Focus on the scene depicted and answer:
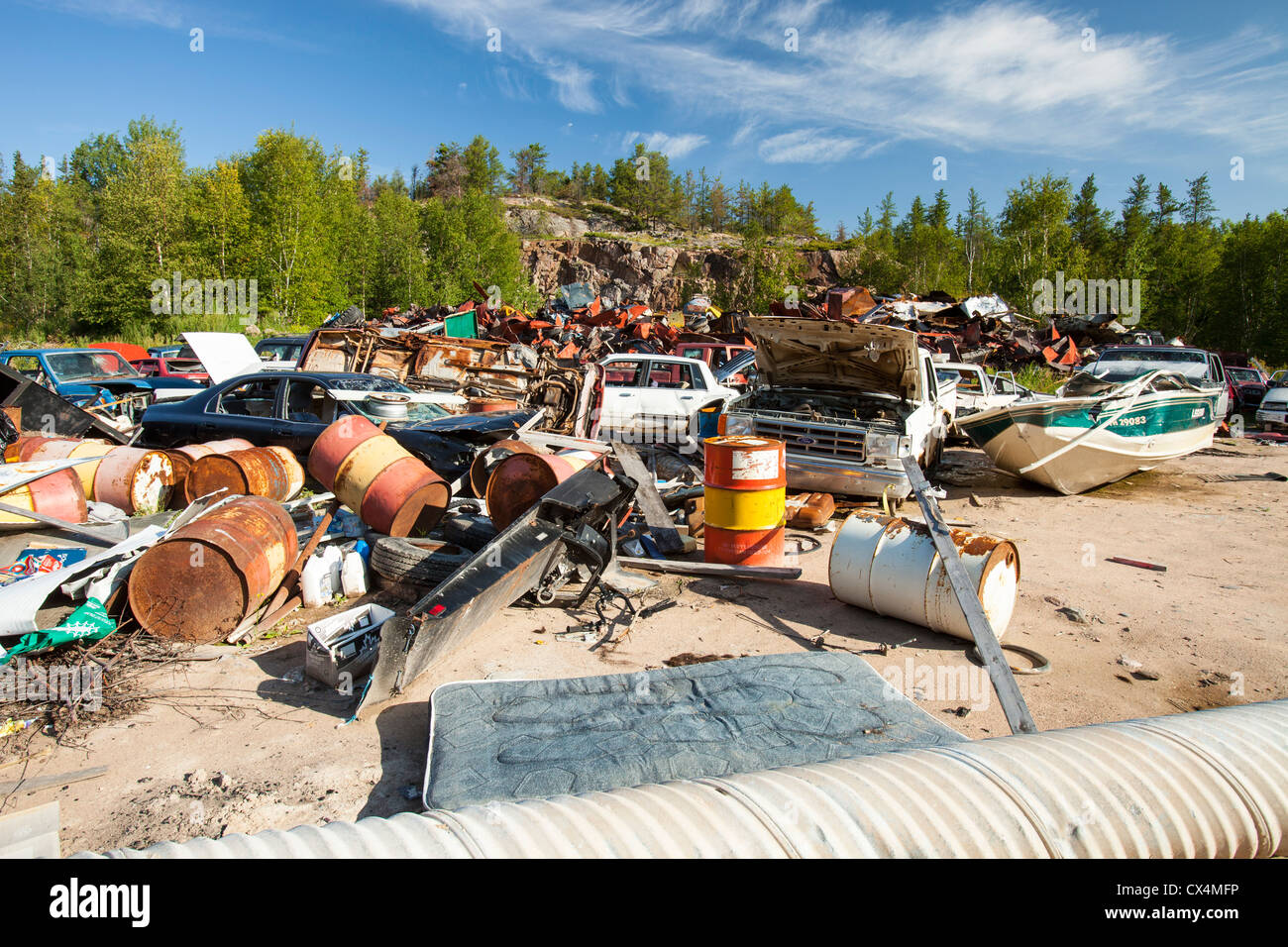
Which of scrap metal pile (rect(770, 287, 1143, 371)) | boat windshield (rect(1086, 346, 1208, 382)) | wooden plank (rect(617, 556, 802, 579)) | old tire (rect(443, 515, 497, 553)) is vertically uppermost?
scrap metal pile (rect(770, 287, 1143, 371))

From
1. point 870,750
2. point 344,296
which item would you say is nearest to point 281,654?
point 870,750

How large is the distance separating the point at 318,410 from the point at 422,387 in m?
2.69

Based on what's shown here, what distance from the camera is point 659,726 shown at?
3639mm

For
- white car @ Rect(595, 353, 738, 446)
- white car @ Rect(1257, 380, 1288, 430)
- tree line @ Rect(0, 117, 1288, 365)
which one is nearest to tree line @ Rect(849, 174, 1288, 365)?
tree line @ Rect(0, 117, 1288, 365)

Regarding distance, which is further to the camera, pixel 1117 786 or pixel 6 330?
pixel 6 330

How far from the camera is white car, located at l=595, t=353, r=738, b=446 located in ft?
33.7

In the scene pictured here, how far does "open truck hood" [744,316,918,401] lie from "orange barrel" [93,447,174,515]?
6578 millimetres

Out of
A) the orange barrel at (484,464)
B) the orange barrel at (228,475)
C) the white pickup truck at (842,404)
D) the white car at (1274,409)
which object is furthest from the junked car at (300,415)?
the white car at (1274,409)

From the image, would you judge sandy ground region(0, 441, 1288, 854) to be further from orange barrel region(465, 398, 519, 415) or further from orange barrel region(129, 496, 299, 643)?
orange barrel region(465, 398, 519, 415)

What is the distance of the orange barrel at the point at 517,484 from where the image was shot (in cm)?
634

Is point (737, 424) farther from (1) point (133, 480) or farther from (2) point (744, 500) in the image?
(1) point (133, 480)

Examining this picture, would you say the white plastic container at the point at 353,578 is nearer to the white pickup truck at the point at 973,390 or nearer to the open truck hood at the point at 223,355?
the open truck hood at the point at 223,355
